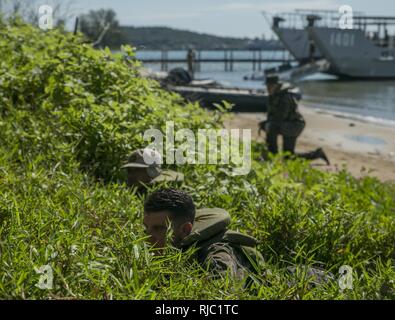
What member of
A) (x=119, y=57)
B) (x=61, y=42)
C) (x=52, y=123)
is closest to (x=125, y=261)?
(x=52, y=123)

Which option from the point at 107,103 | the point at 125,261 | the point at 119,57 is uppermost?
the point at 119,57

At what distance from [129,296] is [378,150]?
49.1 feet

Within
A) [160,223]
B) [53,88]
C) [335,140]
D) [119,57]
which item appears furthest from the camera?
[335,140]

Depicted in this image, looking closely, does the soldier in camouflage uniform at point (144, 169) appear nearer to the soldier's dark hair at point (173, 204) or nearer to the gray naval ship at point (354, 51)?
the soldier's dark hair at point (173, 204)

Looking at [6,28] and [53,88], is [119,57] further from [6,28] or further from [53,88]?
[6,28]

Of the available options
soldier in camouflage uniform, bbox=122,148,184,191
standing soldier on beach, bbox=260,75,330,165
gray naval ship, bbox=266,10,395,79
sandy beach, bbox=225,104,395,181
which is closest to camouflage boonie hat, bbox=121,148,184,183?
soldier in camouflage uniform, bbox=122,148,184,191

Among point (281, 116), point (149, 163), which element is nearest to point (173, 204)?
point (149, 163)

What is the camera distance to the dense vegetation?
3053mm

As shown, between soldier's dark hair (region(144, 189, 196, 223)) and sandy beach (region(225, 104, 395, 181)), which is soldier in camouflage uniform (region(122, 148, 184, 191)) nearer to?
soldier's dark hair (region(144, 189, 196, 223))

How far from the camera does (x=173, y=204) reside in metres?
3.49

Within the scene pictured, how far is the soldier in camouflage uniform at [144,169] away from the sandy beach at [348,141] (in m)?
6.07

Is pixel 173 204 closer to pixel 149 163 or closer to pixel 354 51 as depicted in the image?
pixel 149 163

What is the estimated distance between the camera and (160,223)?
3508 mm
